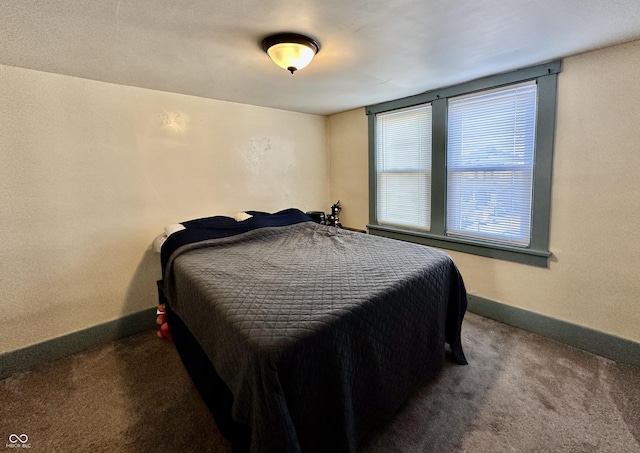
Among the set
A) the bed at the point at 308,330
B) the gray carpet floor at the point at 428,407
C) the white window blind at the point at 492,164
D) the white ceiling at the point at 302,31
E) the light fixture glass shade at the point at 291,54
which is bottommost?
Result: the gray carpet floor at the point at 428,407

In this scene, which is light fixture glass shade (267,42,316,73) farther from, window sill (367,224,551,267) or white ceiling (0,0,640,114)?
window sill (367,224,551,267)

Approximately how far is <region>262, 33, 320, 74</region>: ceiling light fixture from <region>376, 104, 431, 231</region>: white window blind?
173 centimetres

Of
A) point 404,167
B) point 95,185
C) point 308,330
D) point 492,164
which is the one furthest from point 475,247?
point 95,185

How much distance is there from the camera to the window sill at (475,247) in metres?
2.45

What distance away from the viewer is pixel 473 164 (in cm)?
277

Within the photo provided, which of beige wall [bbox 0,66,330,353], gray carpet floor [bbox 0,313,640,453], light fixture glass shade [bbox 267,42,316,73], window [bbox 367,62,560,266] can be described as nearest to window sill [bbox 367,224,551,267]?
window [bbox 367,62,560,266]

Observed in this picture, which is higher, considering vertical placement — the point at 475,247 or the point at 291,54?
the point at 291,54

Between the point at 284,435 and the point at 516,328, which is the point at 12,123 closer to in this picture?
the point at 284,435

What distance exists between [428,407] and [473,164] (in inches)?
83.0

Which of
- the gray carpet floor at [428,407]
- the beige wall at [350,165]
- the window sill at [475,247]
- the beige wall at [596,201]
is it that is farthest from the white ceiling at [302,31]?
the gray carpet floor at [428,407]

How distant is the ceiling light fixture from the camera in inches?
67.1

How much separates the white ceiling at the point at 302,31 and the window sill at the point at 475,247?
4.89 ft

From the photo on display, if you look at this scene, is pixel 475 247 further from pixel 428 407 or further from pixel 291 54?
pixel 291 54

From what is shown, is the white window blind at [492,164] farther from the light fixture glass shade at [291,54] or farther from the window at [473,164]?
the light fixture glass shade at [291,54]
